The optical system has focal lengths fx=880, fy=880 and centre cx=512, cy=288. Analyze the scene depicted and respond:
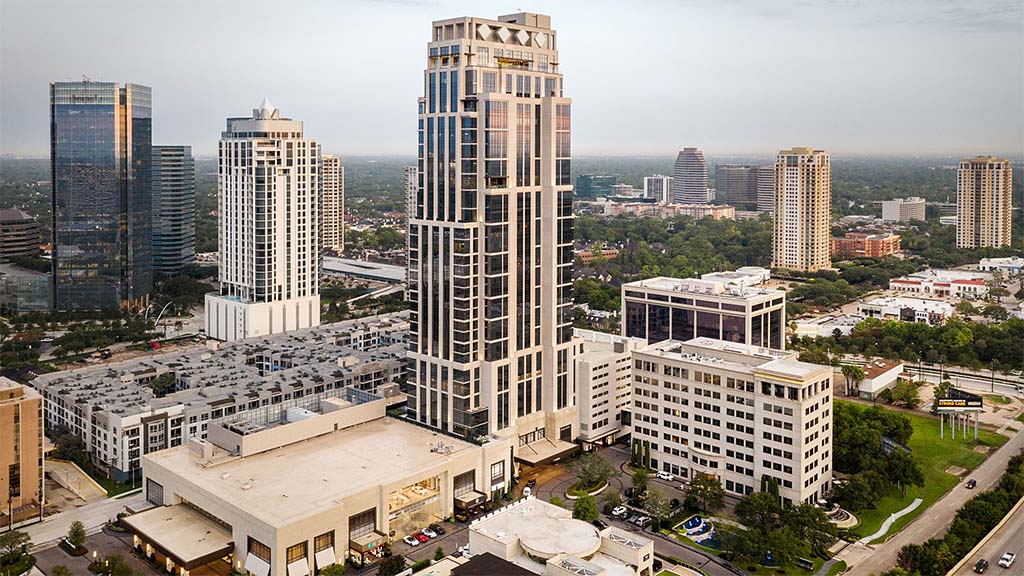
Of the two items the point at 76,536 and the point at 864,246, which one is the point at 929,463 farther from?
the point at 864,246

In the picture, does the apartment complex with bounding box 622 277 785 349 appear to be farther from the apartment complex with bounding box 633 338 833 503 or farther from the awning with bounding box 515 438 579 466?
the awning with bounding box 515 438 579 466

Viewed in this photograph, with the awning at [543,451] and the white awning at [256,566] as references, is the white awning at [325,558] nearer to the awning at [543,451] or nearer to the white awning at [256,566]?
the white awning at [256,566]

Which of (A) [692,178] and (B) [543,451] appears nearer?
(B) [543,451]

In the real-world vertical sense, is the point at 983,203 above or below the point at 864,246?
above

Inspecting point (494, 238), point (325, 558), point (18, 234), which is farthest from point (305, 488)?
point (18, 234)

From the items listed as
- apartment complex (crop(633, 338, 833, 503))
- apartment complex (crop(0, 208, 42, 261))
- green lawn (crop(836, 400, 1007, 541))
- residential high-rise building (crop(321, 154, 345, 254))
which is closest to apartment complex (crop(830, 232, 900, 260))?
green lawn (crop(836, 400, 1007, 541))

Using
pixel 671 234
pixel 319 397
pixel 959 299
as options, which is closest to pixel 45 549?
pixel 319 397
